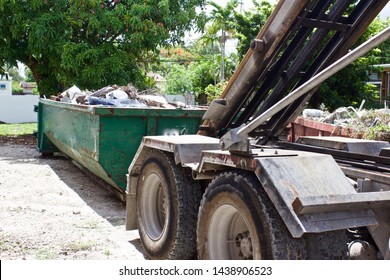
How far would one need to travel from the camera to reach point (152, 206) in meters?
5.22

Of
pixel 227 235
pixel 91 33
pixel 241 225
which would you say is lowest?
pixel 227 235

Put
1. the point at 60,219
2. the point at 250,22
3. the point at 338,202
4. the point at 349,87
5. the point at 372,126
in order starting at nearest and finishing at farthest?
1. the point at 338,202
2. the point at 60,219
3. the point at 372,126
4. the point at 349,87
5. the point at 250,22

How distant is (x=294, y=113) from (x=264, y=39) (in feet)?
3.20

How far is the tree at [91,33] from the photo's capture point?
51.7ft

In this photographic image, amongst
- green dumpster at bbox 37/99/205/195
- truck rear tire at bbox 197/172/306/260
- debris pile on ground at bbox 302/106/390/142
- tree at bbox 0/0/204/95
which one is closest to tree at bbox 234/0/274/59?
tree at bbox 0/0/204/95

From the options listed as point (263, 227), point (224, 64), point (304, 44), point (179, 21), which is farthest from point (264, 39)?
point (224, 64)

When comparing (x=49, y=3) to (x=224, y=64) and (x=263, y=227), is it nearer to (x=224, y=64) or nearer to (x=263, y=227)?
(x=263, y=227)

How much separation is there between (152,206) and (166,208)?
51 centimetres

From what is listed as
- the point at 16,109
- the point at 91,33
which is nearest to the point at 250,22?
the point at 91,33

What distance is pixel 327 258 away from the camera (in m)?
3.15

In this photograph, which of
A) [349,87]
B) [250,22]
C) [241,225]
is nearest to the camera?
[241,225]

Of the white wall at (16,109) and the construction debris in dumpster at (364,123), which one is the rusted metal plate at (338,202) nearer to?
the construction debris in dumpster at (364,123)

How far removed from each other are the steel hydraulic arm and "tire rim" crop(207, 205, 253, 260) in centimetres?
85

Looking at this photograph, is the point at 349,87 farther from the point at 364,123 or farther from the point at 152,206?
the point at 152,206
